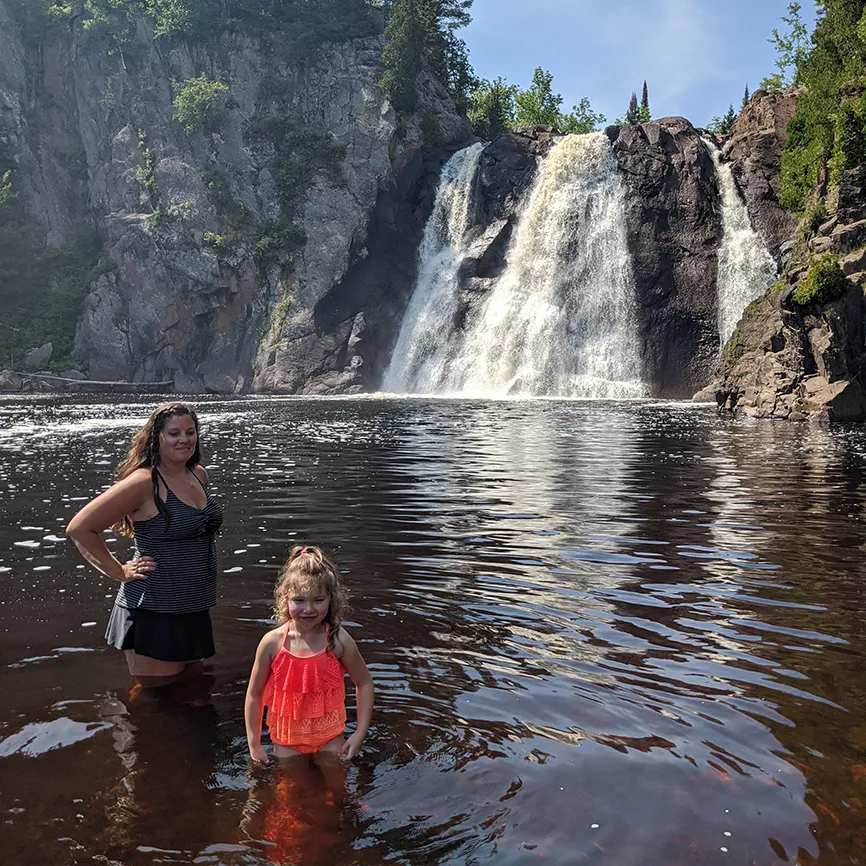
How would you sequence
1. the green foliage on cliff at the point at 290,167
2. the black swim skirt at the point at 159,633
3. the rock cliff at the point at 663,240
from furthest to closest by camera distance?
the green foliage on cliff at the point at 290,167 → the rock cliff at the point at 663,240 → the black swim skirt at the point at 159,633

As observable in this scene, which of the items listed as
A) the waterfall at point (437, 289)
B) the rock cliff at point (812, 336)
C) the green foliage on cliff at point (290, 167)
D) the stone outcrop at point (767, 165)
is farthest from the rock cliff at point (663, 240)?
the green foliage on cliff at point (290, 167)

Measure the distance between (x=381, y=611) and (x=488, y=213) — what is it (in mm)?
52216

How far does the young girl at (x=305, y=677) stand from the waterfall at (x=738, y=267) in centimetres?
4646

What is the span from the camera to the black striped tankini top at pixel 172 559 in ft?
17.9

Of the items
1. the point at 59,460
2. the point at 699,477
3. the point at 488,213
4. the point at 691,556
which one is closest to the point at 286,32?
the point at 488,213

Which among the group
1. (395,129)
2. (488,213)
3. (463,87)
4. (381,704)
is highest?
(463,87)

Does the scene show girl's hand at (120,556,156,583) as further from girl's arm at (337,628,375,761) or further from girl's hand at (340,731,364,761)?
girl's hand at (340,731,364,761)

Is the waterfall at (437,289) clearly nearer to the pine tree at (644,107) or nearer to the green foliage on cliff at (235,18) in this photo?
the green foliage on cliff at (235,18)

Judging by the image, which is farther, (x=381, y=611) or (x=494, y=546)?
(x=494, y=546)

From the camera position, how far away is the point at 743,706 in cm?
524

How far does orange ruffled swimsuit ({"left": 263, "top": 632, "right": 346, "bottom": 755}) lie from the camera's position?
4629 millimetres

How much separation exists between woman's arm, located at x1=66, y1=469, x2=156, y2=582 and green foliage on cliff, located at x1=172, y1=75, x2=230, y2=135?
223ft

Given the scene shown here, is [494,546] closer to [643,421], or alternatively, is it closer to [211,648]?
[211,648]

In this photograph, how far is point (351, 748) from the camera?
455 centimetres
